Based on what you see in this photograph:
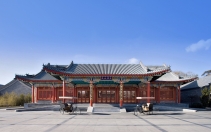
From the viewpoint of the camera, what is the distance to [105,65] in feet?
96.2

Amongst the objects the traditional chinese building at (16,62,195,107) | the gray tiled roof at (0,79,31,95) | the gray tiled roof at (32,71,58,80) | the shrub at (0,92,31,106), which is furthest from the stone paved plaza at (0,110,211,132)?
the gray tiled roof at (0,79,31,95)

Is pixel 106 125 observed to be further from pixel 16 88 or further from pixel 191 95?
pixel 16 88

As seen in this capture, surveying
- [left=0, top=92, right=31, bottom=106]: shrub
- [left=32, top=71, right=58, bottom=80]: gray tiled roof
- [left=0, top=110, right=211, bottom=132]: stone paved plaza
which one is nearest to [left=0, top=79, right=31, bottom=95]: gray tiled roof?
[left=0, top=92, right=31, bottom=106]: shrub

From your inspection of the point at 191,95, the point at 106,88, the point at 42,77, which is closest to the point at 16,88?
the point at 42,77

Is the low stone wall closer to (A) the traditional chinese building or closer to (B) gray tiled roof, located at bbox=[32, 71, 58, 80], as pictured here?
(A) the traditional chinese building

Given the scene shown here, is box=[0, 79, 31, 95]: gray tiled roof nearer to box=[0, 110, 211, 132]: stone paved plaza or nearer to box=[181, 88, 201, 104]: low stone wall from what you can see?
box=[181, 88, 201, 104]: low stone wall

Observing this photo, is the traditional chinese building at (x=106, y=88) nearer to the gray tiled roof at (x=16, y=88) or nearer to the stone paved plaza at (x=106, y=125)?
the gray tiled roof at (x=16, y=88)

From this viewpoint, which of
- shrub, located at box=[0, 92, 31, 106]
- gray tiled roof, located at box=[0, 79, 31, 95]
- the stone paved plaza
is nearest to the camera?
the stone paved plaza

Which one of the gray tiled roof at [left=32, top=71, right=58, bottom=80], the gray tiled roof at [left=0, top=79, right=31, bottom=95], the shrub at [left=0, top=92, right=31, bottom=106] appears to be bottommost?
the shrub at [left=0, top=92, right=31, bottom=106]

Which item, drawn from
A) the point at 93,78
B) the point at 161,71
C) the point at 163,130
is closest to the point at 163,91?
the point at 161,71

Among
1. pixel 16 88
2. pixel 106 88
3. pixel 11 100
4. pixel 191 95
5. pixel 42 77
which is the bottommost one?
pixel 11 100

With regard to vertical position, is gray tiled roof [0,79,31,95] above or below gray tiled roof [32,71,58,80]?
below

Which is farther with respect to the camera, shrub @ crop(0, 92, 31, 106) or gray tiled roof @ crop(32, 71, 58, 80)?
shrub @ crop(0, 92, 31, 106)

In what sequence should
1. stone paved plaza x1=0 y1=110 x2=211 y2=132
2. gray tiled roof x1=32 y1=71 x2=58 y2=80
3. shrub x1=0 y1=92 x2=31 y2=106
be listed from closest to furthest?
1. stone paved plaza x1=0 y1=110 x2=211 y2=132
2. gray tiled roof x1=32 y1=71 x2=58 y2=80
3. shrub x1=0 y1=92 x2=31 y2=106
